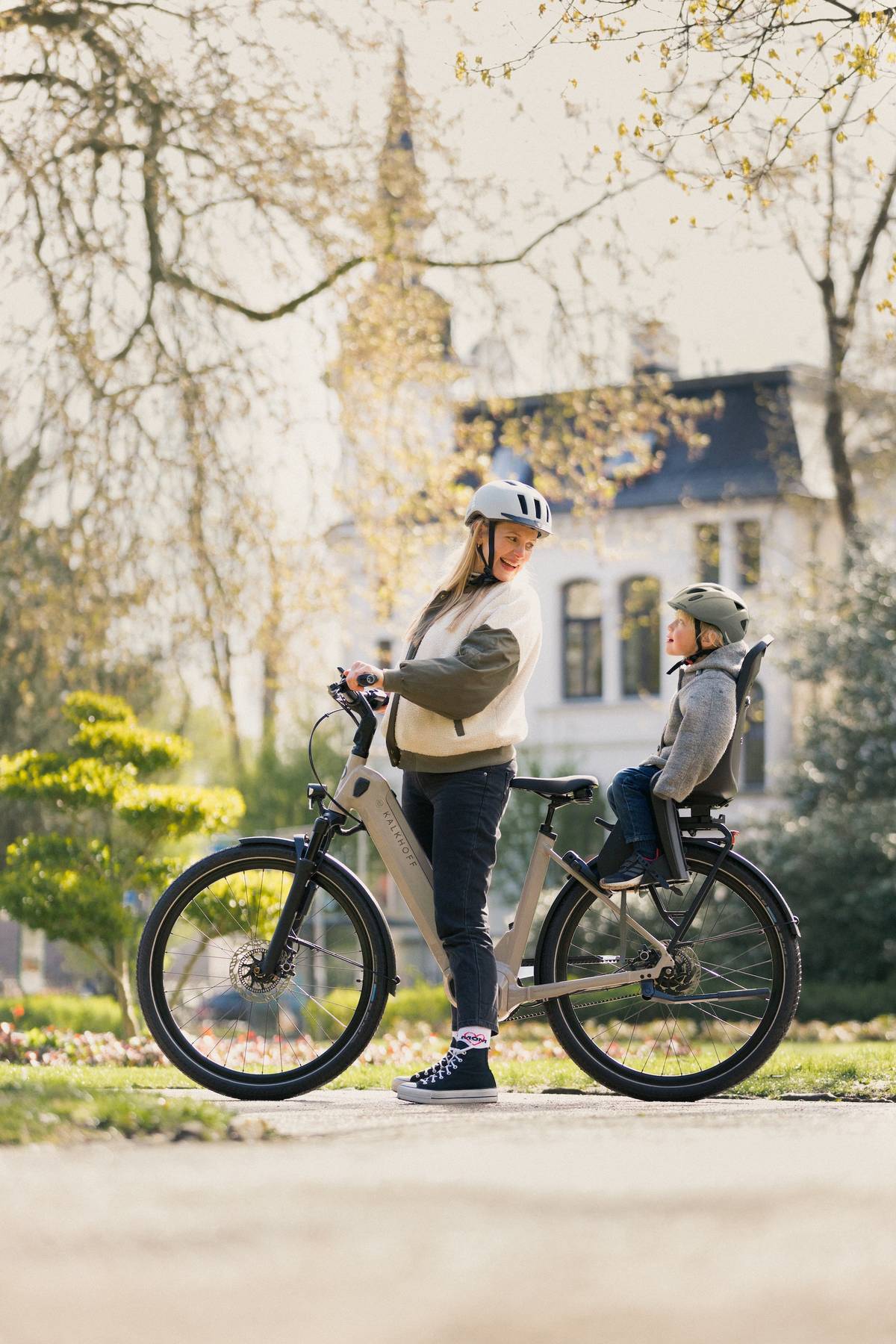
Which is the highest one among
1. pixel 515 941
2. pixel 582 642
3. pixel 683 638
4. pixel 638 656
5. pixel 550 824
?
pixel 582 642

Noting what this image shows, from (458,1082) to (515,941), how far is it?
47cm

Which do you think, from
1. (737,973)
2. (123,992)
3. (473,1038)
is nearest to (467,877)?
(473,1038)

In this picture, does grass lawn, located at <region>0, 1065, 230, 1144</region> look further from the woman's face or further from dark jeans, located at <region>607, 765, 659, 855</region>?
the woman's face

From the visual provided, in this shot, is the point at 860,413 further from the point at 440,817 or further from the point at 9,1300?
the point at 9,1300

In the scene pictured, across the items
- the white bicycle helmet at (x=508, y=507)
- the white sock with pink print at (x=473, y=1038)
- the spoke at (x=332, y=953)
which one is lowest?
the white sock with pink print at (x=473, y=1038)

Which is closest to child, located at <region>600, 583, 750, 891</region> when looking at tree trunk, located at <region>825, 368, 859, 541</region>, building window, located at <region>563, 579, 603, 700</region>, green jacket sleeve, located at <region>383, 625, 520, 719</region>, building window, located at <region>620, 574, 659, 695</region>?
green jacket sleeve, located at <region>383, 625, 520, 719</region>

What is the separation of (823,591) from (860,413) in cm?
357

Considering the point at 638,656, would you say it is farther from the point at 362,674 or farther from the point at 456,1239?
the point at 456,1239

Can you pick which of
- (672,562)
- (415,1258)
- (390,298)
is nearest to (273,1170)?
(415,1258)

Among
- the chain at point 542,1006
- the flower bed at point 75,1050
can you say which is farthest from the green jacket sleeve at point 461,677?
the flower bed at point 75,1050

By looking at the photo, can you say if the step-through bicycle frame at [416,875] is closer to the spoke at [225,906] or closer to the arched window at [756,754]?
the spoke at [225,906]

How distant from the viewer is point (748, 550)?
35.5m

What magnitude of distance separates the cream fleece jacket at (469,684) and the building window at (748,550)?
29.6 meters

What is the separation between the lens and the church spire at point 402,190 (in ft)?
46.3
